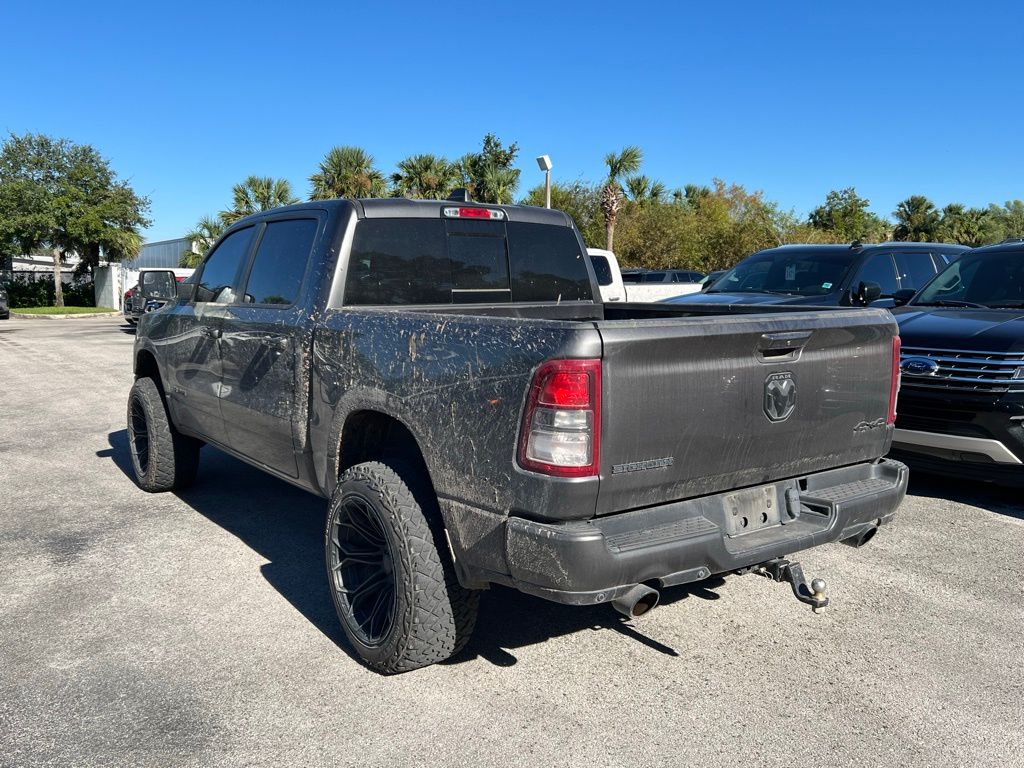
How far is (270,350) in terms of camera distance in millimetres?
4402

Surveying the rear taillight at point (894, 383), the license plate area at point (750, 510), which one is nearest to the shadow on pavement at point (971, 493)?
the rear taillight at point (894, 383)

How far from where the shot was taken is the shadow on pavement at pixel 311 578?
3918 mm

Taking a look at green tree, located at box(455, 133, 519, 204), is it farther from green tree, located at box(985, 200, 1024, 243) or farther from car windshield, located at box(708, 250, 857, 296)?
green tree, located at box(985, 200, 1024, 243)

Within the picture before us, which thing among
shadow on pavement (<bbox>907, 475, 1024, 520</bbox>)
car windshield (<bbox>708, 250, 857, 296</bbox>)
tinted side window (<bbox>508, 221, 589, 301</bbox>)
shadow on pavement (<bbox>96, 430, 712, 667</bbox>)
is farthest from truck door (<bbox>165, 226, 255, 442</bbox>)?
car windshield (<bbox>708, 250, 857, 296</bbox>)

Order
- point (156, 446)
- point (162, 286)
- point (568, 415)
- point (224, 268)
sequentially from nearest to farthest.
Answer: point (568, 415)
point (224, 268)
point (156, 446)
point (162, 286)

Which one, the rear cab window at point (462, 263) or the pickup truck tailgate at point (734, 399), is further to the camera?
the rear cab window at point (462, 263)

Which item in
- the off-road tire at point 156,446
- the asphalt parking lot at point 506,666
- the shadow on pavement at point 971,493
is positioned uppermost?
the off-road tire at point 156,446

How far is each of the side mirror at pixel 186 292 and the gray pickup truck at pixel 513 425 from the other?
1.09 meters

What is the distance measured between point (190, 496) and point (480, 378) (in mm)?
3967

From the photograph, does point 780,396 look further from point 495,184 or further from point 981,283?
point 495,184

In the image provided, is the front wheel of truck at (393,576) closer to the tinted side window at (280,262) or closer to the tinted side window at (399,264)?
the tinted side window at (399,264)

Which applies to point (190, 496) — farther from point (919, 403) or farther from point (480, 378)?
point (919, 403)

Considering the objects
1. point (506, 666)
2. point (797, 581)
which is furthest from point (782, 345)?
point (506, 666)

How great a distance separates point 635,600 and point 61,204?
34.9m
